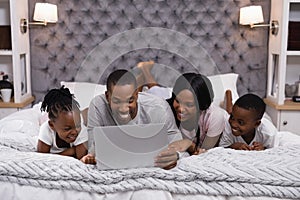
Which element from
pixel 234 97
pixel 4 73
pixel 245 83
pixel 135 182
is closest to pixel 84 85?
pixel 4 73

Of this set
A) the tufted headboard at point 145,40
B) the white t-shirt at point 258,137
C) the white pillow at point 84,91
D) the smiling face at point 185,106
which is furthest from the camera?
the tufted headboard at point 145,40

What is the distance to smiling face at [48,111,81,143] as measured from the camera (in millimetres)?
1697

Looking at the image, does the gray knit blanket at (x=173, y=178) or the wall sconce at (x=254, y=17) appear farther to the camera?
the wall sconce at (x=254, y=17)

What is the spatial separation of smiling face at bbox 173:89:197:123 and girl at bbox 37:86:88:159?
17.4 inches

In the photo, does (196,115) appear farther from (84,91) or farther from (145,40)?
(145,40)

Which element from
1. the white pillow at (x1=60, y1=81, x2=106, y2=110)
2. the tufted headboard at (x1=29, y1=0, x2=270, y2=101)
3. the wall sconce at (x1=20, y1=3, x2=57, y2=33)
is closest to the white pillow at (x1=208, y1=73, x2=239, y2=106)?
the tufted headboard at (x1=29, y1=0, x2=270, y2=101)

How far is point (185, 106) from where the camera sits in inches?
71.3

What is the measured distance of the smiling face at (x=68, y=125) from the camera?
1697mm

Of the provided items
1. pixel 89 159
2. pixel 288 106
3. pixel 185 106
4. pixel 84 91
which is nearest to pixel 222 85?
pixel 288 106

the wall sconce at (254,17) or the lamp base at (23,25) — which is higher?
the wall sconce at (254,17)

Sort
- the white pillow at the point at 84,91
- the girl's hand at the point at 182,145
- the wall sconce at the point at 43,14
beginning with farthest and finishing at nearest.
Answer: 1. the wall sconce at the point at 43,14
2. the white pillow at the point at 84,91
3. the girl's hand at the point at 182,145

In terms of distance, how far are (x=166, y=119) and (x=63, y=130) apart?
0.45 m

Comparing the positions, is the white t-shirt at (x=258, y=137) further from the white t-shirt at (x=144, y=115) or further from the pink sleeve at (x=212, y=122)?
the white t-shirt at (x=144, y=115)

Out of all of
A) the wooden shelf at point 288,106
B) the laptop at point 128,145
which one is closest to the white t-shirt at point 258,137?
the laptop at point 128,145
